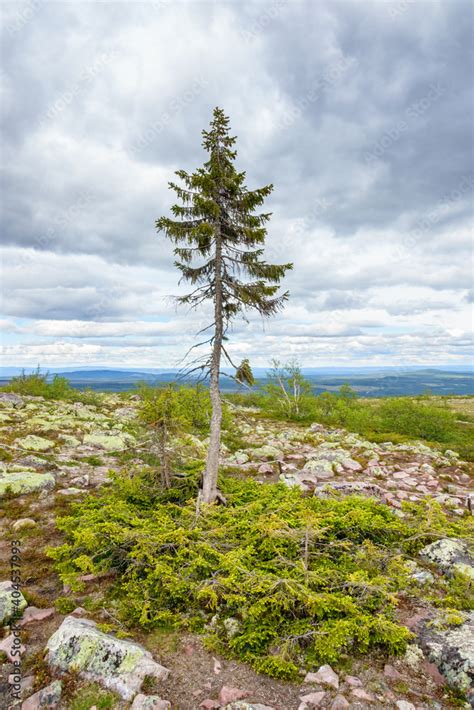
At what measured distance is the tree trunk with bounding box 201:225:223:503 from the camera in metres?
9.84

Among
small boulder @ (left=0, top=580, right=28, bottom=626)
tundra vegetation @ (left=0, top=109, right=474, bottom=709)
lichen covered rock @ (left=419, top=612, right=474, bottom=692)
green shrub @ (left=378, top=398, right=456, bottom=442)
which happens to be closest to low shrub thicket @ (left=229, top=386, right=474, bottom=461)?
green shrub @ (left=378, top=398, right=456, bottom=442)

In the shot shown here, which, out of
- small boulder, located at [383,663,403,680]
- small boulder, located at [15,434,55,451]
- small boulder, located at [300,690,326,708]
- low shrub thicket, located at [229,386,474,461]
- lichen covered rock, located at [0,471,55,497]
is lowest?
low shrub thicket, located at [229,386,474,461]

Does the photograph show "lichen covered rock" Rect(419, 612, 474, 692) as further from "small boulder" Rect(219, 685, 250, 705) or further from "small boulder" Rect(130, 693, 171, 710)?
"small boulder" Rect(130, 693, 171, 710)

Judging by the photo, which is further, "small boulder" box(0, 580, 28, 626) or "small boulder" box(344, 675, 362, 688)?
"small boulder" box(0, 580, 28, 626)

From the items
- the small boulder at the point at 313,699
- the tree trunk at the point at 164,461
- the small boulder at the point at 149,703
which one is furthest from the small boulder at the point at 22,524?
the small boulder at the point at 313,699

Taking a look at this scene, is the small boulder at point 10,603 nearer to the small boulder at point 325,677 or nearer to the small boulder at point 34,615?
the small boulder at point 34,615

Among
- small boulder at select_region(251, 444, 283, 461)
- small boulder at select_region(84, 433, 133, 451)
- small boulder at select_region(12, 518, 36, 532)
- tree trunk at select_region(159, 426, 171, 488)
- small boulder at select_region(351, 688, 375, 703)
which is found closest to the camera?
small boulder at select_region(351, 688, 375, 703)

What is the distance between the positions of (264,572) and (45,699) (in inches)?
134

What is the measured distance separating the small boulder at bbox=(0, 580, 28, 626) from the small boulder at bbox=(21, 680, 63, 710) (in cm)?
200

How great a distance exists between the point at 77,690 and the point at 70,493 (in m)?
8.23

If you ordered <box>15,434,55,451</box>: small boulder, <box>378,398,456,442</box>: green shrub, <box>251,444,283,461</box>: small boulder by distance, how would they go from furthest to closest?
<box>378,398,456,442</box>: green shrub, <box>251,444,283,461</box>: small boulder, <box>15,434,55,451</box>: small boulder

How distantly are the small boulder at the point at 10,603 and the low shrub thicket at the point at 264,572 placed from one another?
0.71 m

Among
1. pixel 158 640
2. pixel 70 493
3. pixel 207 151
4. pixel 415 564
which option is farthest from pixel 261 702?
pixel 207 151

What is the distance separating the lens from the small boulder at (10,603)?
5801mm
